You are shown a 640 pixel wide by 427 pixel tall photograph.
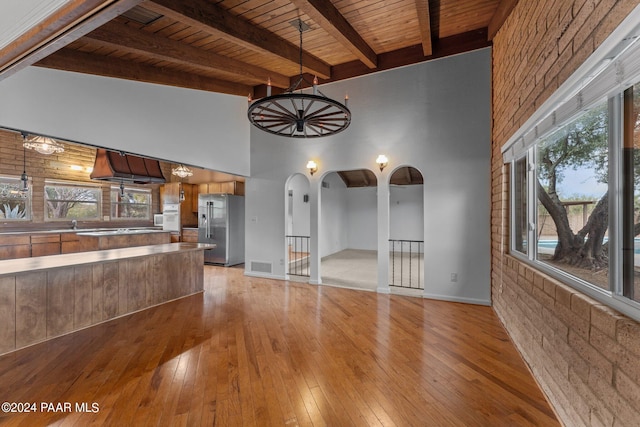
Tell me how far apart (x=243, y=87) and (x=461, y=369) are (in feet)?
19.0

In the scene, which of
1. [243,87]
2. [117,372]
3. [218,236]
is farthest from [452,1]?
[218,236]

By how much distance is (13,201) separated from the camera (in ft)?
20.1

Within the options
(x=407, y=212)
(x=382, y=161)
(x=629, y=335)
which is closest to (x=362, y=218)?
(x=407, y=212)

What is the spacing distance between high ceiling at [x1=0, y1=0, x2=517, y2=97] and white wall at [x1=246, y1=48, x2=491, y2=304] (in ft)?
1.21

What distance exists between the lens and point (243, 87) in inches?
234

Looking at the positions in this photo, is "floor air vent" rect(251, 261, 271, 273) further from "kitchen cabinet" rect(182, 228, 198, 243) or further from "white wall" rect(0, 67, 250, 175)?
"kitchen cabinet" rect(182, 228, 198, 243)

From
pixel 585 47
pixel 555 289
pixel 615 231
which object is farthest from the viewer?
pixel 555 289

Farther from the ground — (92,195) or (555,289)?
(92,195)

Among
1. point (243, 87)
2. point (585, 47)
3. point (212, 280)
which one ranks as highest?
point (243, 87)

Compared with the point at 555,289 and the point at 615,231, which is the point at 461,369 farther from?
the point at 615,231

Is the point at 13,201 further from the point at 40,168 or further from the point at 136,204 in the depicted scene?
the point at 136,204

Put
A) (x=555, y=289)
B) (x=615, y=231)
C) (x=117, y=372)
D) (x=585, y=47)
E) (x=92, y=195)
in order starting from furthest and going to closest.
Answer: (x=92, y=195), (x=117, y=372), (x=555, y=289), (x=585, y=47), (x=615, y=231)

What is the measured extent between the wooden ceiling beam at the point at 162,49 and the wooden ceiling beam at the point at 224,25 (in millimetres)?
638

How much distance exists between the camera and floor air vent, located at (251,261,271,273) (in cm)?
621
